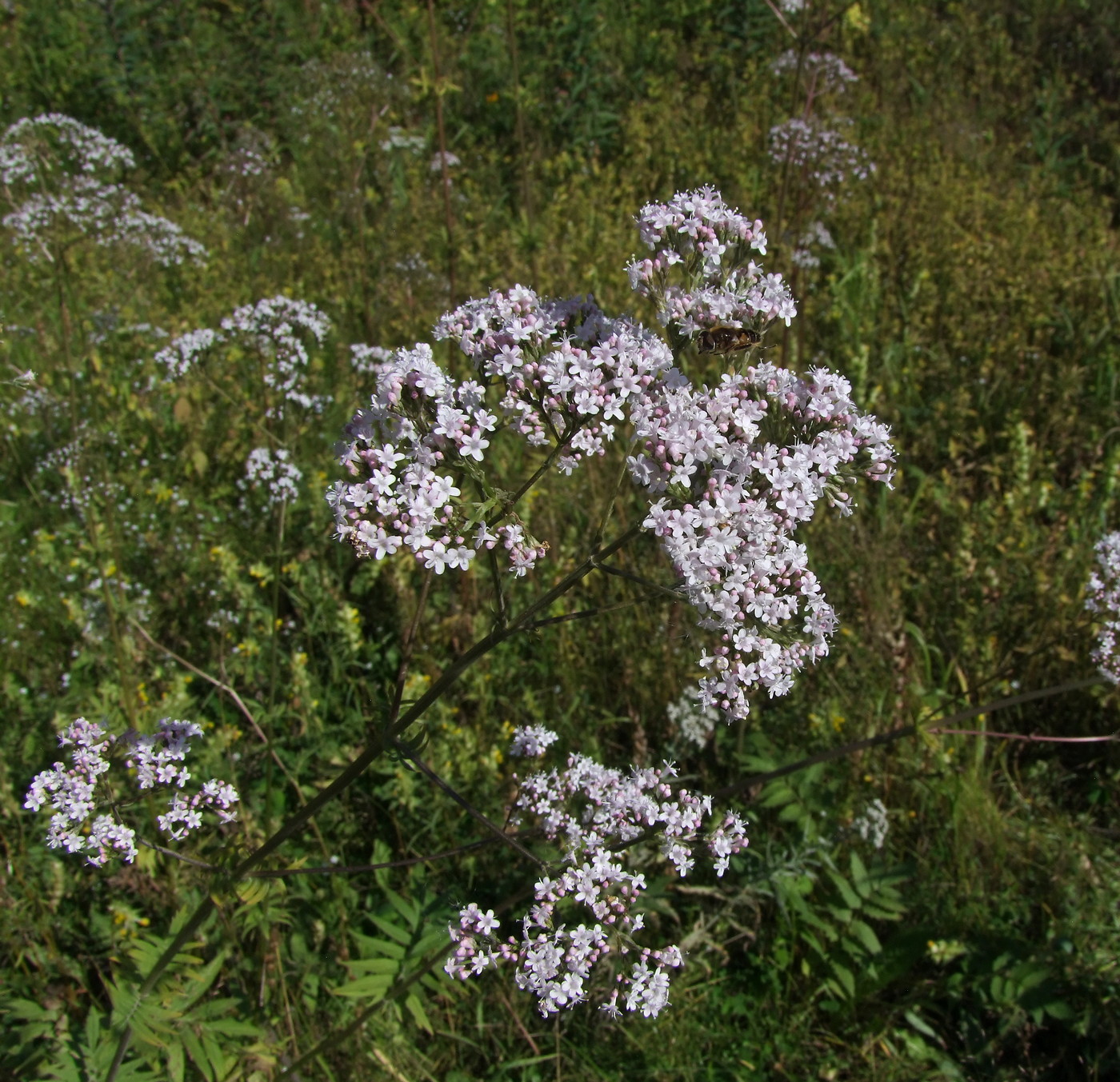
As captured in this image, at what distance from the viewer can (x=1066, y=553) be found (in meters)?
4.90

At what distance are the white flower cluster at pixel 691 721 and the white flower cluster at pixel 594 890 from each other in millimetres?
1012

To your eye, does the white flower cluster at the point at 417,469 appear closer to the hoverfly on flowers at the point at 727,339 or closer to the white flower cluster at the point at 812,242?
the hoverfly on flowers at the point at 727,339

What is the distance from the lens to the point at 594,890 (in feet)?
8.26

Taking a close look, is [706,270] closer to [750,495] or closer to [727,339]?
[727,339]

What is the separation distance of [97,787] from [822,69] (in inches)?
324

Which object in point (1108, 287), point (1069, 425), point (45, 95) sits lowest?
point (1069, 425)

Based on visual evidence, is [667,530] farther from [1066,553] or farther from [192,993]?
[1066,553]

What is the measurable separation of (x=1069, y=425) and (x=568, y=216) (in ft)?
14.9

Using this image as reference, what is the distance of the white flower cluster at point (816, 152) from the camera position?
654cm

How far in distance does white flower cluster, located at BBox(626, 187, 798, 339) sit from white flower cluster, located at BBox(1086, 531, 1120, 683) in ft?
6.40

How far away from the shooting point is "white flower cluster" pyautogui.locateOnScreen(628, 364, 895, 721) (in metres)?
2.22

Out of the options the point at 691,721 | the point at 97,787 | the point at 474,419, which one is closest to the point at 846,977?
the point at 691,721

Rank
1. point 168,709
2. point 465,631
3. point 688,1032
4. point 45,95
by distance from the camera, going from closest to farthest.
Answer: point 688,1032 < point 168,709 < point 465,631 < point 45,95

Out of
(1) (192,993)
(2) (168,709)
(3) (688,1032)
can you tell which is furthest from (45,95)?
(3) (688,1032)
